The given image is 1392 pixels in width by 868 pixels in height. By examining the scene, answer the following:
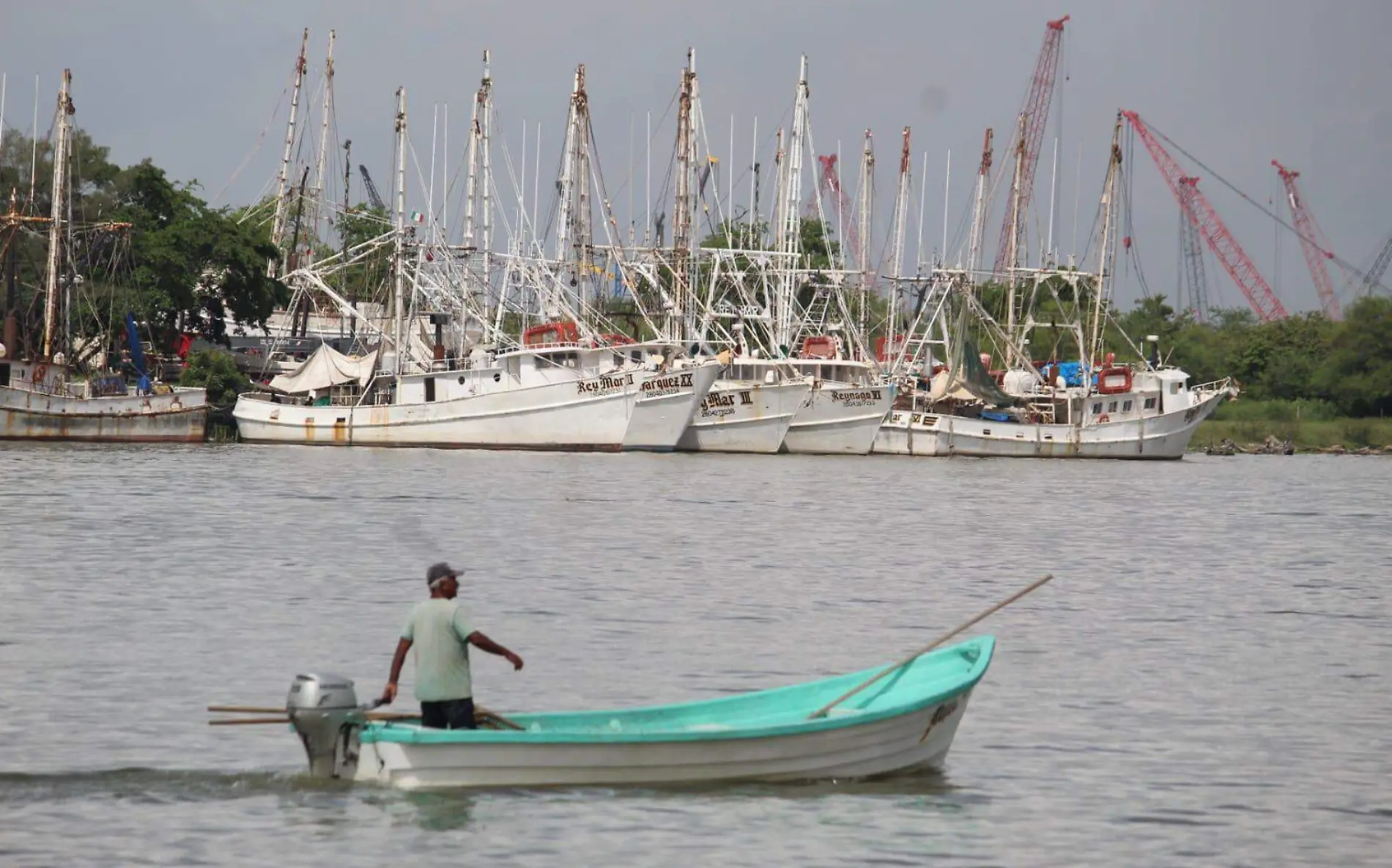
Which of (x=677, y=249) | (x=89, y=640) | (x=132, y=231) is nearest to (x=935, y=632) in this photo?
(x=89, y=640)

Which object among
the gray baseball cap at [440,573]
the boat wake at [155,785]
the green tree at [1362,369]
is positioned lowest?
the boat wake at [155,785]

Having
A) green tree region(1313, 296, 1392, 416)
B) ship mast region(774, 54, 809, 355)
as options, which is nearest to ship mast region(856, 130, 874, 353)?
ship mast region(774, 54, 809, 355)

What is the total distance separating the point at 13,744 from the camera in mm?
19047

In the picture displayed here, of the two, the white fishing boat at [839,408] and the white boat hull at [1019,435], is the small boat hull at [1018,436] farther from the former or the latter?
the white fishing boat at [839,408]

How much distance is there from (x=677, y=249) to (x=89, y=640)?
55616mm

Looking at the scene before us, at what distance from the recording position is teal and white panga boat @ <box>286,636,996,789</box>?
16.2 metres

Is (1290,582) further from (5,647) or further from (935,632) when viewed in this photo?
(5,647)

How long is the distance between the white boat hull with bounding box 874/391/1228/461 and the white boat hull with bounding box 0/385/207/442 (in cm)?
2761

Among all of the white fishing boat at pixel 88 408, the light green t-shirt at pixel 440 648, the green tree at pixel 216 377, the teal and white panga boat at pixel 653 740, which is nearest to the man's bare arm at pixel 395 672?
the light green t-shirt at pixel 440 648

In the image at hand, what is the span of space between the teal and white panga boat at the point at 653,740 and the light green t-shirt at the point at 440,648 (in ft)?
1.15

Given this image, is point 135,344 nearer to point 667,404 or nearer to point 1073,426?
point 667,404

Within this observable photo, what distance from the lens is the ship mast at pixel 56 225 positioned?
2852 inches

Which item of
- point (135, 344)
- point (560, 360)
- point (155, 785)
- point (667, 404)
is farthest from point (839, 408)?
point (155, 785)

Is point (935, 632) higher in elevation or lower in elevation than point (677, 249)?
lower
